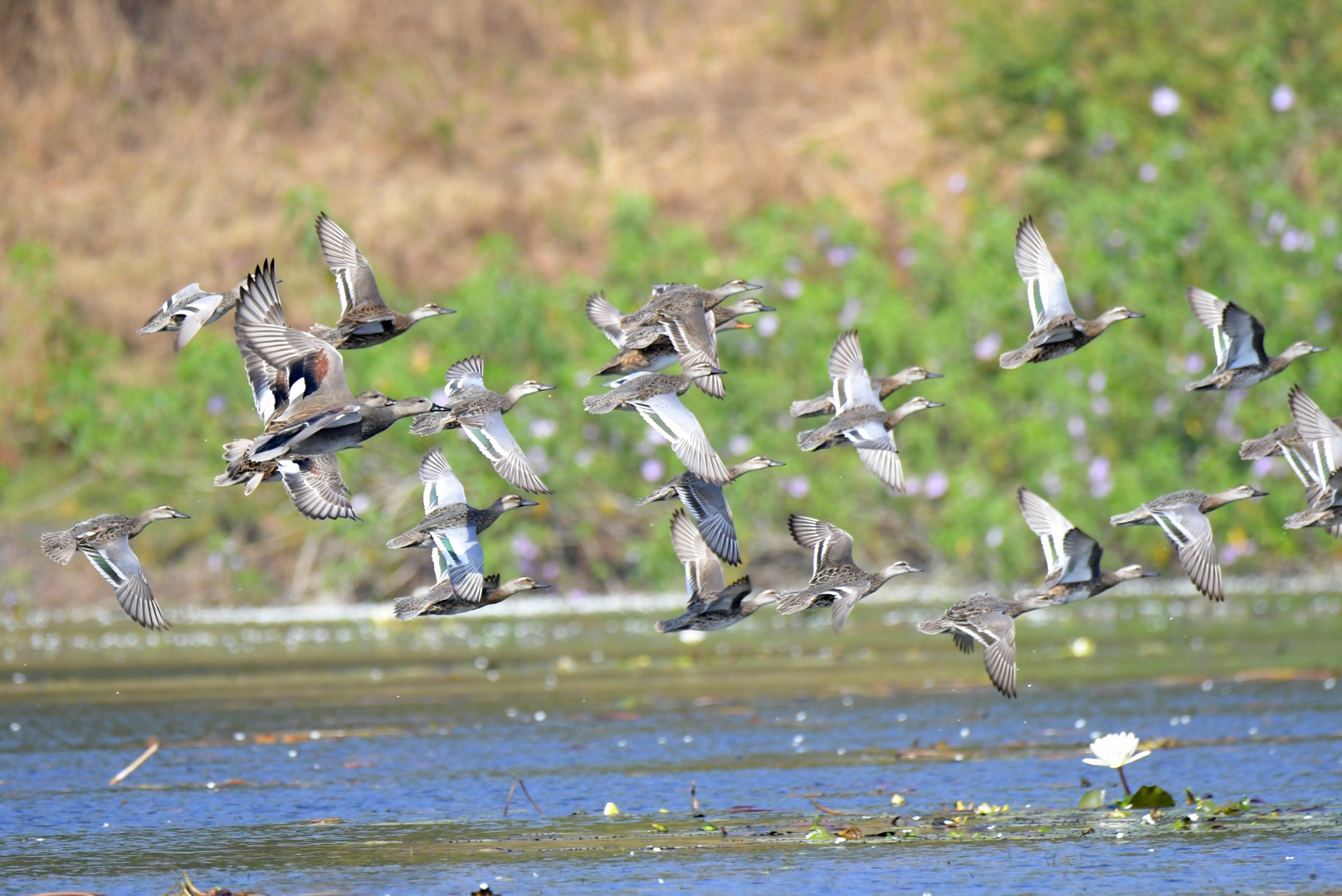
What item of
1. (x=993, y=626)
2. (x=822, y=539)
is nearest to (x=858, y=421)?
(x=822, y=539)

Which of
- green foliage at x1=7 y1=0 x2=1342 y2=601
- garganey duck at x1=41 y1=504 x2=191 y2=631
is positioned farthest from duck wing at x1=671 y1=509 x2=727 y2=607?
green foliage at x1=7 y1=0 x2=1342 y2=601

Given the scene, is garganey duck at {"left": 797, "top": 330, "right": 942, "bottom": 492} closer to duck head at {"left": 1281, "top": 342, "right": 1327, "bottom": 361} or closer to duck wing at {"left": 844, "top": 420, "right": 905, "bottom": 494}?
duck wing at {"left": 844, "top": 420, "right": 905, "bottom": 494}

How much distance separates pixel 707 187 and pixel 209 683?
1593 centimetres

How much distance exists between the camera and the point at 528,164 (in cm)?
3062

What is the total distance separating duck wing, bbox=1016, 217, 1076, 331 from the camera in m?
9.25

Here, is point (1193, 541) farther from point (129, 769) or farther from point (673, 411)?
point (129, 769)

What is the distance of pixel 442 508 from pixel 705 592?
4.26ft

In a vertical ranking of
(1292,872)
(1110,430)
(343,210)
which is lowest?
(1292,872)

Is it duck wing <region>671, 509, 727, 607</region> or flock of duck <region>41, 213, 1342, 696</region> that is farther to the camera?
duck wing <region>671, 509, 727, 607</region>

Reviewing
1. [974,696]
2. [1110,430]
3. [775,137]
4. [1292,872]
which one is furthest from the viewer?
[775,137]

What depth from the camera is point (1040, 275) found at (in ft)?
30.8

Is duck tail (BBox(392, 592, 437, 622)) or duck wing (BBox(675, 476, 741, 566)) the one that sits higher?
duck wing (BBox(675, 476, 741, 566))

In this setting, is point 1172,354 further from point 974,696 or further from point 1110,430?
point 974,696

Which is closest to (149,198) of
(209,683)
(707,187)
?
(707,187)
